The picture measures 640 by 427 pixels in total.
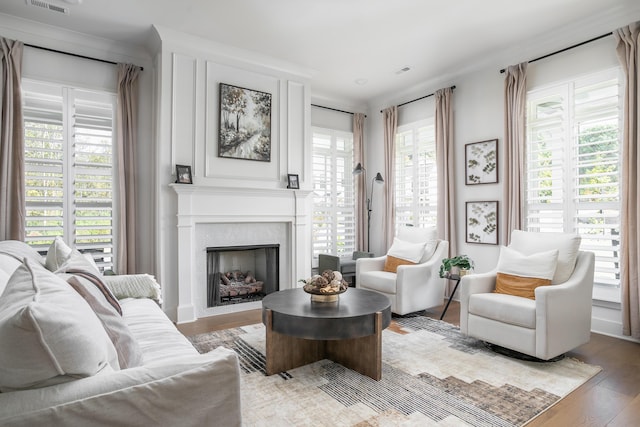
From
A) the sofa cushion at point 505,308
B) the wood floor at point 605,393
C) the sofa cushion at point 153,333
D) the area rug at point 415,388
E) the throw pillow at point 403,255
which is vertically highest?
the throw pillow at point 403,255

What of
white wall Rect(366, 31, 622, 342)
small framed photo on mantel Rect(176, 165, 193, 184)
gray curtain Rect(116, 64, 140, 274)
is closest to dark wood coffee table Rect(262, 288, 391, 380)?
small framed photo on mantel Rect(176, 165, 193, 184)

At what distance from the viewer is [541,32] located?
375cm

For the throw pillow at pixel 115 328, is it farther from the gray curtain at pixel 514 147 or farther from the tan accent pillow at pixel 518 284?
the gray curtain at pixel 514 147

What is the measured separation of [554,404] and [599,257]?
1908mm

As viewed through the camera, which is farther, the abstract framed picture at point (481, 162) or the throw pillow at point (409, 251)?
the abstract framed picture at point (481, 162)

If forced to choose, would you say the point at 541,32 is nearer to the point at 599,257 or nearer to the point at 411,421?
the point at 599,257

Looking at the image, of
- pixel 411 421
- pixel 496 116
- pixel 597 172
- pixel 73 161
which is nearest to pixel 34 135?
pixel 73 161

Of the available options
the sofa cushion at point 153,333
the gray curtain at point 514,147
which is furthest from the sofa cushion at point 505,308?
the sofa cushion at point 153,333

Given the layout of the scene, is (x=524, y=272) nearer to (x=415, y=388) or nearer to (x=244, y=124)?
(x=415, y=388)

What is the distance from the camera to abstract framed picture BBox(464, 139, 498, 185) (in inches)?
169

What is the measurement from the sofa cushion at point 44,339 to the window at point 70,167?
2.99m

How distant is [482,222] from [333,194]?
2.16 meters

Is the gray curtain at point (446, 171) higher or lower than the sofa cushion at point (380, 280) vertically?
higher

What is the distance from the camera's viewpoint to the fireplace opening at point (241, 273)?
4156 millimetres
